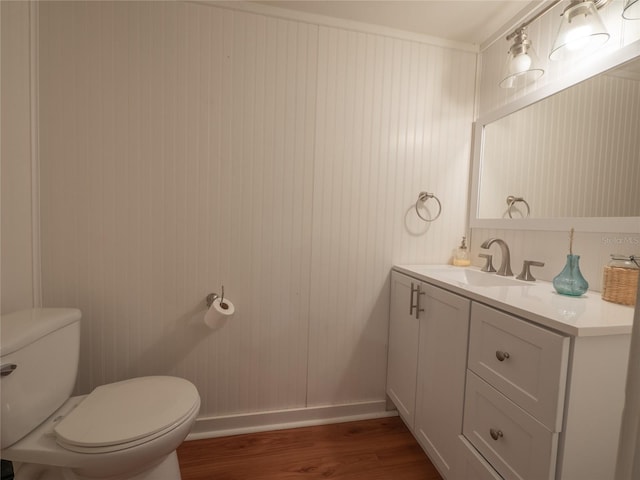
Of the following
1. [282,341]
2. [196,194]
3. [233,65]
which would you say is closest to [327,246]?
[282,341]

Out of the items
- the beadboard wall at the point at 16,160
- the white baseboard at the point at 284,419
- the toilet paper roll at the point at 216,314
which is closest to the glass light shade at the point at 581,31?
the toilet paper roll at the point at 216,314

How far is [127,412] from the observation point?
109cm

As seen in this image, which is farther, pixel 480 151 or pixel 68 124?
pixel 480 151

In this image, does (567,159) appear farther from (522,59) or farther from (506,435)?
(506,435)

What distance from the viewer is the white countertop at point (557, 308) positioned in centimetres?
76

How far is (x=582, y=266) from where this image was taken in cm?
124

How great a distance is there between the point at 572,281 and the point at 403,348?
31.6 inches

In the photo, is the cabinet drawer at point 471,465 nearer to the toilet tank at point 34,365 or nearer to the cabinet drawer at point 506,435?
the cabinet drawer at point 506,435

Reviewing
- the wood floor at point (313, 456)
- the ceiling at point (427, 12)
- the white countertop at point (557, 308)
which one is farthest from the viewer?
the ceiling at point (427, 12)

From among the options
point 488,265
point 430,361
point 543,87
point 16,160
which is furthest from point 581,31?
point 16,160

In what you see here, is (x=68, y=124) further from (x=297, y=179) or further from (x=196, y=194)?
(x=297, y=179)

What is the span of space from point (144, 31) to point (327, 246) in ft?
4.36

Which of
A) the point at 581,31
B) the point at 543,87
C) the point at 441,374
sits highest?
the point at 581,31

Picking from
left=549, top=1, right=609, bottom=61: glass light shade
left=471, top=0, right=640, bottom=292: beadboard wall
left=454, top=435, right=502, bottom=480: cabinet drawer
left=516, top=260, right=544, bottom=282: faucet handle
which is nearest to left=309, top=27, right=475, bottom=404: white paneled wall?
left=471, top=0, right=640, bottom=292: beadboard wall
